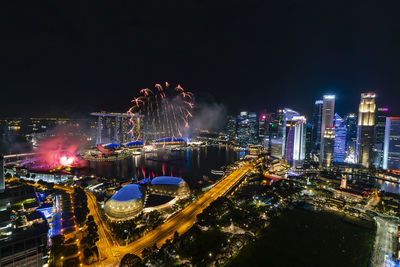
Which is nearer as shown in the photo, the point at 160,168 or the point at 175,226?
the point at 175,226

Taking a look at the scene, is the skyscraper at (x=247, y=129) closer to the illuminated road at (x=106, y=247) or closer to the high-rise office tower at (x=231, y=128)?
the high-rise office tower at (x=231, y=128)

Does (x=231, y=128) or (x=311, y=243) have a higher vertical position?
(x=231, y=128)

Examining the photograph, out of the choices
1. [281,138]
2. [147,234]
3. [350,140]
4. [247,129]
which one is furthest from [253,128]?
[147,234]

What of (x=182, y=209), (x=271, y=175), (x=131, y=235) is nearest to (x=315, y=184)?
(x=271, y=175)

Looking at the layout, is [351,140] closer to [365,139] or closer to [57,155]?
[365,139]

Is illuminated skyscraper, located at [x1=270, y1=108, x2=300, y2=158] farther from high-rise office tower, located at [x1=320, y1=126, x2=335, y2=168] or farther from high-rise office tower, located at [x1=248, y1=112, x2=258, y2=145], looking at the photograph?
high-rise office tower, located at [x1=248, y1=112, x2=258, y2=145]

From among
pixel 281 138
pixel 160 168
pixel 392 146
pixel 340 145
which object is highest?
pixel 281 138

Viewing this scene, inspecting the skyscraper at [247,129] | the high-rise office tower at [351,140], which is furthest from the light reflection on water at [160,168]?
the skyscraper at [247,129]
